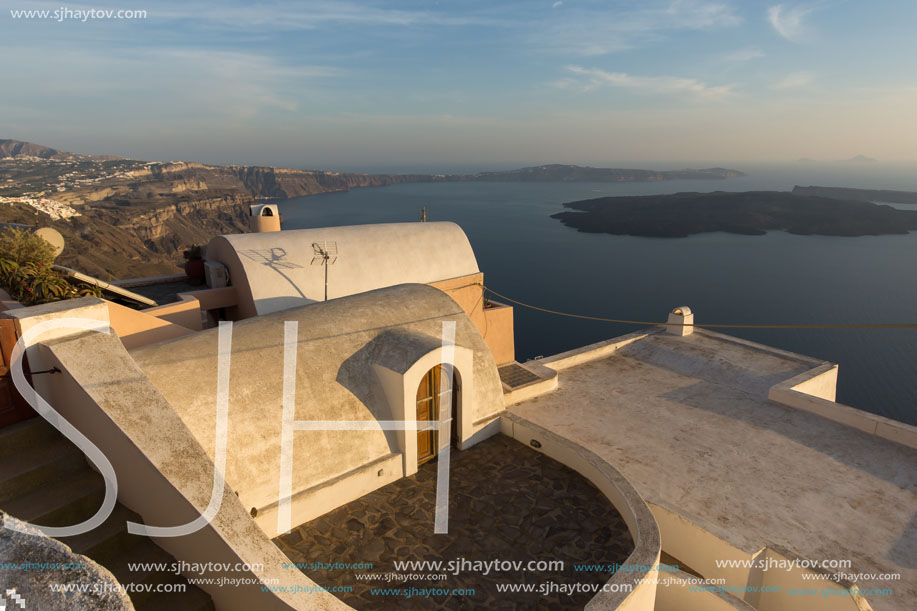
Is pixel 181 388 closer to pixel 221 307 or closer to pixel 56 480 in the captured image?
pixel 56 480

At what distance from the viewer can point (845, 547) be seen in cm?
815

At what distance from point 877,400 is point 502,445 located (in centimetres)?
6849

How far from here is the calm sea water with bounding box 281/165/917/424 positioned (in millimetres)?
67250

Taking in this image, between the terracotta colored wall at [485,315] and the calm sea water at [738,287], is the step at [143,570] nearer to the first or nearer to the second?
the terracotta colored wall at [485,315]

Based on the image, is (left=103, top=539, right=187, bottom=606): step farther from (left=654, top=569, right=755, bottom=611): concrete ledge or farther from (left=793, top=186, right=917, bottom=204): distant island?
(left=793, top=186, right=917, bottom=204): distant island

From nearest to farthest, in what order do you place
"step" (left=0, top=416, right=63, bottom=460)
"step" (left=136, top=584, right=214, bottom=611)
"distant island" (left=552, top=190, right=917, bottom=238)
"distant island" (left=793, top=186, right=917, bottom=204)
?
"step" (left=136, top=584, right=214, bottom=611) < "step" (left=0, top=416, right=63, bottom=460) < "distant island" (left=552, top=190, right=917, bottom=238) < "distant island" (left=793, top=186, right=917, bottom=204)

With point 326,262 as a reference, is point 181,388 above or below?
below

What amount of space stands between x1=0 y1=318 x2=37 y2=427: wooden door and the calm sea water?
62348 millimetres

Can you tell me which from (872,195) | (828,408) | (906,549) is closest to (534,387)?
(828,408)

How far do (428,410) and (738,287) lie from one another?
9278cm

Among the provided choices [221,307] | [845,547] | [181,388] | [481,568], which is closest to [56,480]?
[181,388]

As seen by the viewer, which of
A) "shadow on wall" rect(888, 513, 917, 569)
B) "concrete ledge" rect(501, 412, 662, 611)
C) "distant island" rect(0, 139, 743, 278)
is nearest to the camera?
"concrete ledge" rect(501, 412, 662, 611)

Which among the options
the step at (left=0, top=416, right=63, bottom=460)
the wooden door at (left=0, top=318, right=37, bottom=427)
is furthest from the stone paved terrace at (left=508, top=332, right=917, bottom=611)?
the wooden door at (left=0, top=318, right=37, bottom=427)

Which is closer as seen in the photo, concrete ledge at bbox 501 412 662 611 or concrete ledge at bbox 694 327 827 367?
concrete ledge at bbox 501 412 662 611
